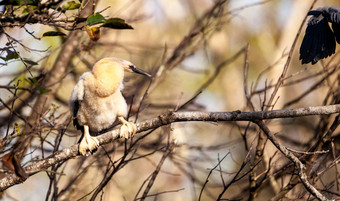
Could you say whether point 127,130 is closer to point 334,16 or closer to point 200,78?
point 334,16

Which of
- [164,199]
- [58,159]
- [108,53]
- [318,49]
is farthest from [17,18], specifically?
[164,199]

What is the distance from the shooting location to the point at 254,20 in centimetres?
1608

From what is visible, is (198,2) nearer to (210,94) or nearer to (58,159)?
(210,94)

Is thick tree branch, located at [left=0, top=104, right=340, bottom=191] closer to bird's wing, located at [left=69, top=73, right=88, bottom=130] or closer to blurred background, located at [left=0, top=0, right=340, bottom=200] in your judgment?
bird's wing, located at [left=69, top=73, right=88, bottom=130]

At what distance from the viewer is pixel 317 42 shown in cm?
420

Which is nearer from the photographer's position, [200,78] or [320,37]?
[320,37]

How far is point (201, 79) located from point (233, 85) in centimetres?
103

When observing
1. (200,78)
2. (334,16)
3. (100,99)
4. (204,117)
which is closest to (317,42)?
(334,16)

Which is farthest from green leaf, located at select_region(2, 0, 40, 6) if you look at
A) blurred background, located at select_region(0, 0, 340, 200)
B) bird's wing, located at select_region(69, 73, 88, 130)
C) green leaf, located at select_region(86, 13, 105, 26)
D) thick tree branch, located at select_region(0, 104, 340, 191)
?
blurred background, located at select_region(0, 0, 340, 200)

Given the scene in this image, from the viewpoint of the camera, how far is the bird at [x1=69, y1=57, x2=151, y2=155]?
157 inches

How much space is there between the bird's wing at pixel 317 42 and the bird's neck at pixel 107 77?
162cm

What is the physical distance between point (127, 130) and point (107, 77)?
1.71 ft

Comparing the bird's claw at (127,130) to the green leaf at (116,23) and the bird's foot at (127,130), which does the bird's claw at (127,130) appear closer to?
the bird's foot at (127,130)

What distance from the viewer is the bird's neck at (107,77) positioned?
13.1ft
